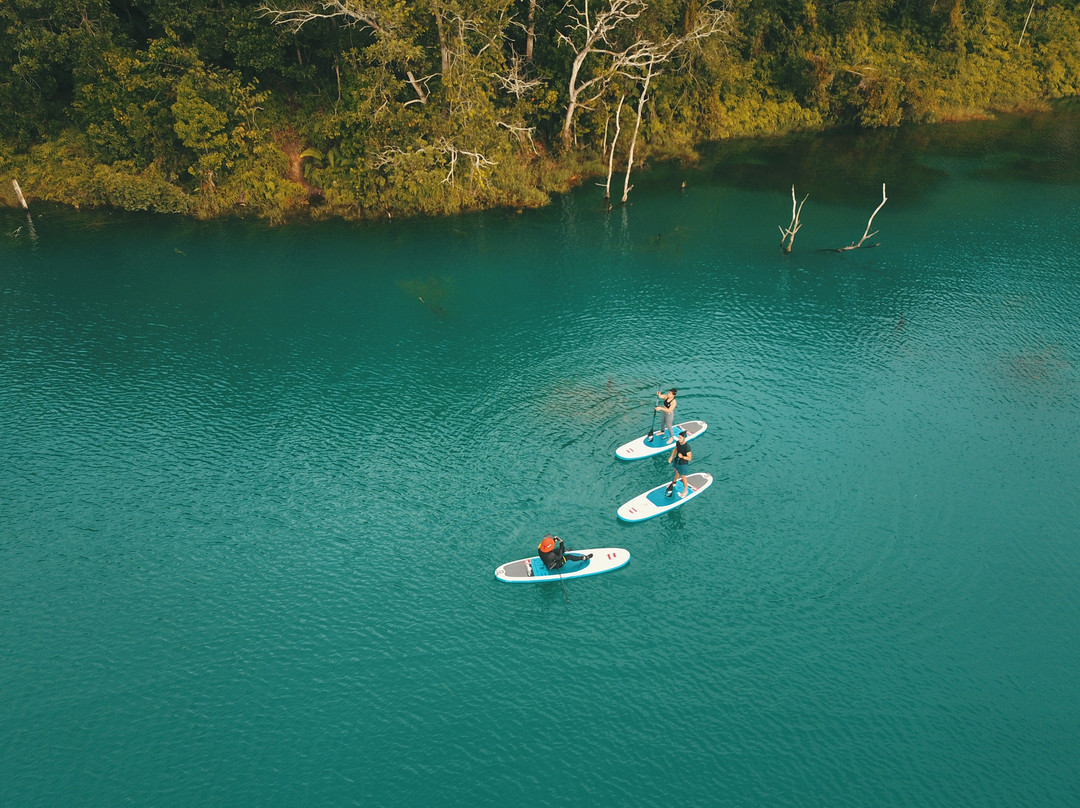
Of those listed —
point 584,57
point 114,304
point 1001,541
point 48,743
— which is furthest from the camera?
point 584,57

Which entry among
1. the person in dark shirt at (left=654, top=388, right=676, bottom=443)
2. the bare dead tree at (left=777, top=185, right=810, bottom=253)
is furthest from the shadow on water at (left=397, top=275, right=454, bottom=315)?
the bare dead tree at (left=777, top=185, right=810, bottom=253)

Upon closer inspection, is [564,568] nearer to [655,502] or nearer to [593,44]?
[655,502]

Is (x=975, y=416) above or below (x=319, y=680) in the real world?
above

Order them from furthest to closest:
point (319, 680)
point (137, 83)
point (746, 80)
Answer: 1. point (746, 80)
2. point (137, 83)
3. point (319, 680)

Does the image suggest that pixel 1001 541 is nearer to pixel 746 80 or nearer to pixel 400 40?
pixel 400 40

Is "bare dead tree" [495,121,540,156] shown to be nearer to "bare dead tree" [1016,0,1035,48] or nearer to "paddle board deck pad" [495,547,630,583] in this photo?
"paddle board deck pad" [495,547,630,583]

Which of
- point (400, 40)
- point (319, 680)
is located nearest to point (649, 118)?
point (400, 40)

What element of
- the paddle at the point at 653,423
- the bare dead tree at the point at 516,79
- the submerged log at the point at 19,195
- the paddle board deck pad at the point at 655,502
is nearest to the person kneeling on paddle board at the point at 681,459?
the paddle board deck pad at the point at 655,502

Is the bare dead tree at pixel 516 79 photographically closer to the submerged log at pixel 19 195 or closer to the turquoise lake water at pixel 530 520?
the turquoise lake water at pixel 530 520

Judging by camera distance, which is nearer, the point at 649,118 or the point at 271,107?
the point at 271,107
